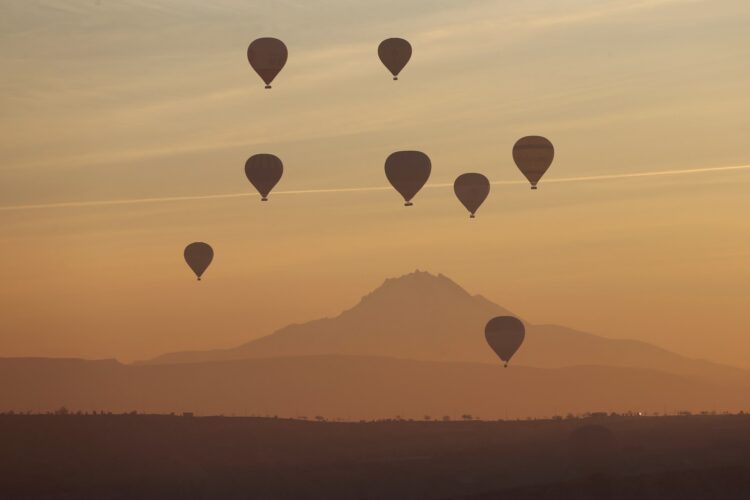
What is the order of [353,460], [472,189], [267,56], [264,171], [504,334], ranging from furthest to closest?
[504,334] → [472,189] → [264,171] → [267,56] → [353,460]

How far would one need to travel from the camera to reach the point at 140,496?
76312 millimetres

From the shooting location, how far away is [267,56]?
10775cm

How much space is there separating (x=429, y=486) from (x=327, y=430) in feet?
144

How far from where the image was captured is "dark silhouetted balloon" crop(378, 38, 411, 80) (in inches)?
4262

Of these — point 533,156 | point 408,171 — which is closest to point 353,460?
point 408,171

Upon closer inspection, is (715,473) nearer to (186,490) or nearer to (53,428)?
(186,490)

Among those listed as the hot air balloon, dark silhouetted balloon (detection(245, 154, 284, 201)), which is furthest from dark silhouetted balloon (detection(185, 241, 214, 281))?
the hot air balloon

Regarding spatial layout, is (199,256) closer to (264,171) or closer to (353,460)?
(264,171)

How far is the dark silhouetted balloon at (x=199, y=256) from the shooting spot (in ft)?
385

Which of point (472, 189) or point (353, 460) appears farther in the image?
point (472, 189)

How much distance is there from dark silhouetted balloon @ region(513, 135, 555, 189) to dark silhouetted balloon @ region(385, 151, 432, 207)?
5349 millimetres

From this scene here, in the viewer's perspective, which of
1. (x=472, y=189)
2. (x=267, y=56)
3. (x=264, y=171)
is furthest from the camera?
(x=472, y=189)

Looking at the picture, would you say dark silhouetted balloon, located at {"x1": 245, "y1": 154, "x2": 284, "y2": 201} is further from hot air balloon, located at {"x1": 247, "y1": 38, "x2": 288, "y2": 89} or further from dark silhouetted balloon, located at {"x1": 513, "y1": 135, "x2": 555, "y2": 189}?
dark silhouetted balloon, located at {"x1": 513, "y1": 135, "x2": 555, "y2": 189}

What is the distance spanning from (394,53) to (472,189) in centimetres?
1087
